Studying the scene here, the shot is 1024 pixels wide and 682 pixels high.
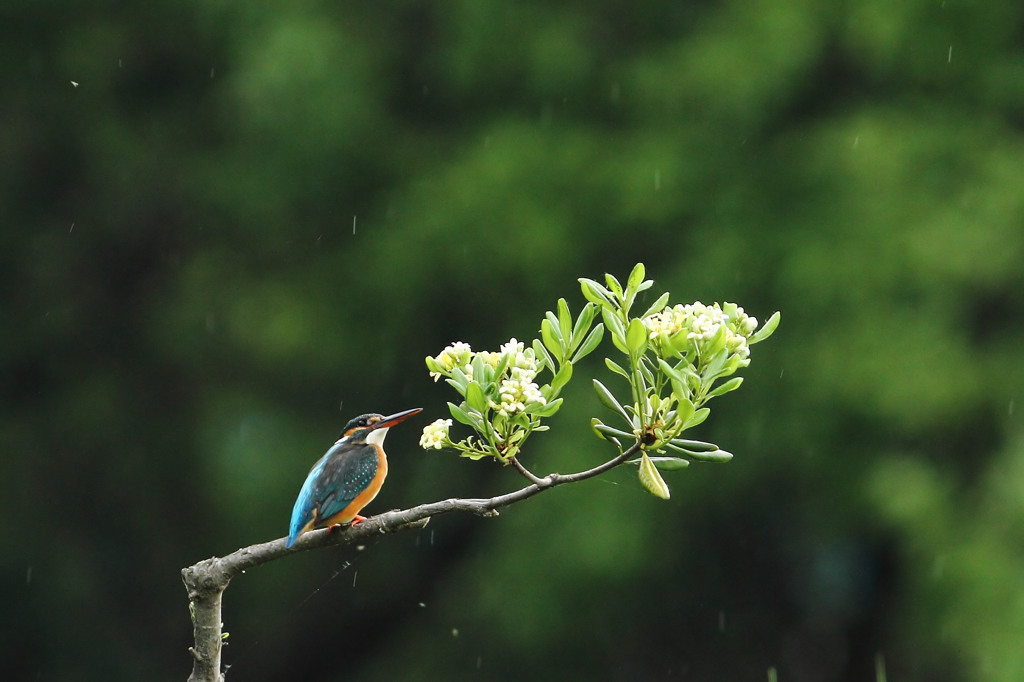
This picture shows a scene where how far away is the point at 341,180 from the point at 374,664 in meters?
3.34

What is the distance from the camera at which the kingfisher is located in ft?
5.45

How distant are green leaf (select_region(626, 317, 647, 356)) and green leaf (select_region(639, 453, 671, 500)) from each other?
0.15 m

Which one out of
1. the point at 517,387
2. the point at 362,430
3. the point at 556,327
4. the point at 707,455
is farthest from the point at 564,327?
the point at 362,430

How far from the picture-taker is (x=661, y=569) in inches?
282

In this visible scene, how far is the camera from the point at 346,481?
1.75 m

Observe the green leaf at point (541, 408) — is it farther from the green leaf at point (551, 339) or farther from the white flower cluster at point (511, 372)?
the green leaf at point (551, 339)

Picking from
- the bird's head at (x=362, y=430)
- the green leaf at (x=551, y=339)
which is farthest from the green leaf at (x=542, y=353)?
the bird's head at (x=362, y=430)

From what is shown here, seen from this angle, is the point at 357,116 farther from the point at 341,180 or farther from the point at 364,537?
the point at 364,537

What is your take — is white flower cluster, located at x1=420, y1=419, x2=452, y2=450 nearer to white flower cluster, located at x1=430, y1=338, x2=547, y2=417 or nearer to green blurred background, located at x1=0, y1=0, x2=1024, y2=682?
white flower cluster, located at x1=430, y1=338, x2=547, y2=417

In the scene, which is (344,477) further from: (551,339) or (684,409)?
(684,409)

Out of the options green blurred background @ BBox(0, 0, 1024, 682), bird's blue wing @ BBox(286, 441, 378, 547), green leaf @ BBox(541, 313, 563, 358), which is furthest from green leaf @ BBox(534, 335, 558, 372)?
green blurred background @ BBox(0, 0, 1024, 682)

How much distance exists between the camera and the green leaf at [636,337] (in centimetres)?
129

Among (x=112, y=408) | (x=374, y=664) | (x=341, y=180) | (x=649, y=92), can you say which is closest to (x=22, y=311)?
(x=112, y=408)

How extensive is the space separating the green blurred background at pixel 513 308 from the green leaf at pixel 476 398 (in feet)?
16.6
